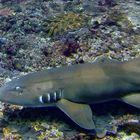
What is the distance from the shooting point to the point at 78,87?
4605mm

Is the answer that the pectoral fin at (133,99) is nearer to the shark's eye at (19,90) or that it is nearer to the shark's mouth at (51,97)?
the shark's mouth at (51,97)

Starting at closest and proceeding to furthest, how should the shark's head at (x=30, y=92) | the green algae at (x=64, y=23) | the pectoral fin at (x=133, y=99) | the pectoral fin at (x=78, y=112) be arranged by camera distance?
the pectoral fin at (x=78, y=112) < the shark's head at (x=30, y=92) < the pectoral fin at (x=133, y=99) < the green algae at (x=64, y=23)

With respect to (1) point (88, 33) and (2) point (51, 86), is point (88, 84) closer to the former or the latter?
(2) point (51, 86)

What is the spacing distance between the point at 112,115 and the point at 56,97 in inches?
43.3

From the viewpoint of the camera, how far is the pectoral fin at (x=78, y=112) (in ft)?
13.9

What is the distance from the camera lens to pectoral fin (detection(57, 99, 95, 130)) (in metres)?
4.22

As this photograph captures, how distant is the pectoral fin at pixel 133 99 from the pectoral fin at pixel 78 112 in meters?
0.67

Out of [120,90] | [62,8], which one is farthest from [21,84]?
[62,8]

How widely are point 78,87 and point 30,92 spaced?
2.46 ft

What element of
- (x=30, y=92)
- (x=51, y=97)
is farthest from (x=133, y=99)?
(x=30, y=92)

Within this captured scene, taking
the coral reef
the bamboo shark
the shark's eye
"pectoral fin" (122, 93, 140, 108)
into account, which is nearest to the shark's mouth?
the bamboo shark

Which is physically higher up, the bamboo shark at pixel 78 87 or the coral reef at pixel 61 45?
the bamboo shark at pixel 78 87

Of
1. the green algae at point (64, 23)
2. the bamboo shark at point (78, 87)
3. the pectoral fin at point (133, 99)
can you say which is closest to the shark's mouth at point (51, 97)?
the bamboo shark at point (78, 87)

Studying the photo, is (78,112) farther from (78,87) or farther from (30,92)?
(30,92)
